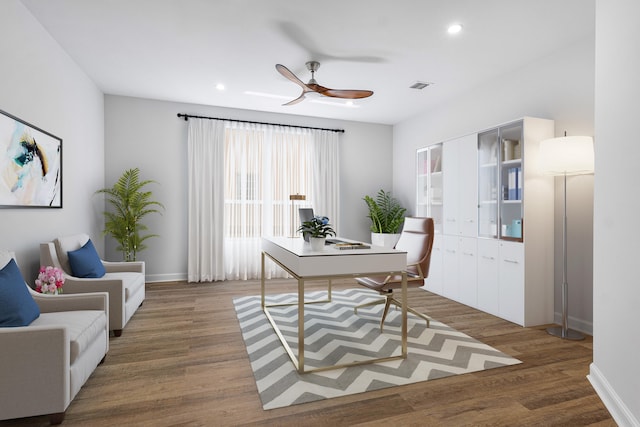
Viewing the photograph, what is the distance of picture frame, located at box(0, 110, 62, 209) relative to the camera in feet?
8.43

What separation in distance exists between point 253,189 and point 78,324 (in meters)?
3.65

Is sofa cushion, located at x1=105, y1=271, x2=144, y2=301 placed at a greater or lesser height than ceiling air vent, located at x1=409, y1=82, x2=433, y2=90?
lesser

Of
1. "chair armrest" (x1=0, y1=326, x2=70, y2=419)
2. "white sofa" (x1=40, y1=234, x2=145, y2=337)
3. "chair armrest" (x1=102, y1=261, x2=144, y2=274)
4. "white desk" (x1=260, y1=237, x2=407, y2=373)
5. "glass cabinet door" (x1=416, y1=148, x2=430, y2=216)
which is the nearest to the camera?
"chair armrest" (x1=0, y1=326, x2=70, y2=419)

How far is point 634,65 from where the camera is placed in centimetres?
160

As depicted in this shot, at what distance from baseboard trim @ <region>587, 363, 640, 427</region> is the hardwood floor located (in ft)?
0.28

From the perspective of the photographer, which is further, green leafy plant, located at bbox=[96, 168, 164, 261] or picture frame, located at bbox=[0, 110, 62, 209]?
green leafy plant, located at bbox=[96, 168, 164, 261]

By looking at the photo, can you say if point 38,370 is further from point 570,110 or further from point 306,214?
point 570,110

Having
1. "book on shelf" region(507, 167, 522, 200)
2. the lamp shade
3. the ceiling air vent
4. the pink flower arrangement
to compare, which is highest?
the ceiling air vent

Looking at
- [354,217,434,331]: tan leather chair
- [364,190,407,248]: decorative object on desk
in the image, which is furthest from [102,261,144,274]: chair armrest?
[364,190,407,248]: decorative object on desk

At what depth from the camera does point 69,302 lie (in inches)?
94.7

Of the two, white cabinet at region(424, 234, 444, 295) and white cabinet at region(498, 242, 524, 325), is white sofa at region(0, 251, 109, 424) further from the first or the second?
white cabinet at region(424, 234, 444, 295)

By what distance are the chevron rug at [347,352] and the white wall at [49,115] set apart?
2.05m

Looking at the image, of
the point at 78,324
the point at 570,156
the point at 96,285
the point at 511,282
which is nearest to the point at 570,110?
the point at 570,156

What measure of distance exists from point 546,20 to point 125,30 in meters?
3.75
